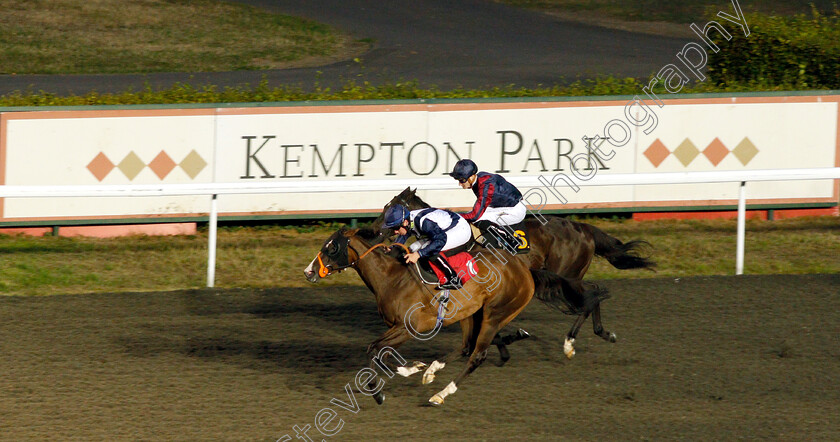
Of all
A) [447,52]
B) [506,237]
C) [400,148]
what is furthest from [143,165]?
[447,52]

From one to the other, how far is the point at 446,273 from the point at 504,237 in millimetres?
796

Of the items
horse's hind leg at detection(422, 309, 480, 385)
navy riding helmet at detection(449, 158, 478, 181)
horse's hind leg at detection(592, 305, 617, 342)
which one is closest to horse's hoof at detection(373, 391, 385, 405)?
horse's hind leg at detection(422, 309, 480, 385)

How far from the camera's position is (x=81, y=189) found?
8.16 m

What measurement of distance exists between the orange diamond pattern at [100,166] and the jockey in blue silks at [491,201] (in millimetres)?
4247

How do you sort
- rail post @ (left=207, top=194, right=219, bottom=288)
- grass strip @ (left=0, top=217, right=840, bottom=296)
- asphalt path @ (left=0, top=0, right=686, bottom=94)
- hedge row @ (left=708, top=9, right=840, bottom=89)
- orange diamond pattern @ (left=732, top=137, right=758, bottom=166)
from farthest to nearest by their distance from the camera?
asphalt path @ (left=0, top=0, right=686, bottom=94) < hedge row @ (left=708, top=9, right=840, bottom=89) < orange diamond pattern @ (left=732, top=137, right=758, bottom=166) < grass strip @ (left=0, top=217, right=840, bottom=296) < rail post @ (left=207, top=194, right=219, bottom=288)

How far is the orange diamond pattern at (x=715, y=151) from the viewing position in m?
10.3

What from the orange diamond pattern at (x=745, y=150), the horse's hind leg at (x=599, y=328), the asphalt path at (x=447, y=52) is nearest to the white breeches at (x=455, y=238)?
the horse's hind leg at (x=599, y=328)

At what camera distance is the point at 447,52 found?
17656 millimetres

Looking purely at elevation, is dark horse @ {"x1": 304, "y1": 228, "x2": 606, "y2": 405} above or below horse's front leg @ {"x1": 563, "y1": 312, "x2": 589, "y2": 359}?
above

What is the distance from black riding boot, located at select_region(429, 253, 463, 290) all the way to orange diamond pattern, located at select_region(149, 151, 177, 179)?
4.54 m

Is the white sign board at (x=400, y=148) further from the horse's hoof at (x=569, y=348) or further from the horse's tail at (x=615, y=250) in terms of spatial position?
the horse's hoof at (x=569, y=348)

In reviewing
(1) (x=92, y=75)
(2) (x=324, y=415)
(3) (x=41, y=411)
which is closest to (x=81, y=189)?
(3) (x=41, y=411)

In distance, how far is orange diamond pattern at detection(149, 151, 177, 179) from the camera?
960cm

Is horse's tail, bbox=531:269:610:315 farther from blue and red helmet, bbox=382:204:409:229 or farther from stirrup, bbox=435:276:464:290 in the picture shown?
blue and red helmet, bbox=382:204:409:229
